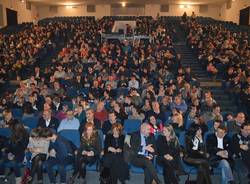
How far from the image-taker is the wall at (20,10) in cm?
2453

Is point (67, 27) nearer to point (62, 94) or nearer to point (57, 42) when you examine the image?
point (57, 42)

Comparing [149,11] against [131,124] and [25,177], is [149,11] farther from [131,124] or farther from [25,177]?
[25,177]

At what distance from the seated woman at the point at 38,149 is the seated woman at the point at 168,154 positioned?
1835 mm

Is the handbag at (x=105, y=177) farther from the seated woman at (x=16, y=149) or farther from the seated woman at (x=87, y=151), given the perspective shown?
the seated woman at (x=16, y=149)

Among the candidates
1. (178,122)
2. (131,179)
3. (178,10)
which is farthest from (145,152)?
(178,10)

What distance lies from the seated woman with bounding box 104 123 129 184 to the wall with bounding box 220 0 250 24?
20.9 metres

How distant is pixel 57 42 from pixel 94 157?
1398cm

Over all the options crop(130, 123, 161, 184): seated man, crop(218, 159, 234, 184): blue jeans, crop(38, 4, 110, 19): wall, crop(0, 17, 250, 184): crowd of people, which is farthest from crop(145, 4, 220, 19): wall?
crop(218, 159, 234, 184): blue jeans

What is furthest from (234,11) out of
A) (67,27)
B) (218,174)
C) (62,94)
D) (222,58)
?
(218,174)

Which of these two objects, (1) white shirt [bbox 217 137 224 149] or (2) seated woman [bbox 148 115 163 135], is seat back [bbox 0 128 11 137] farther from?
(1) white shirt [bbox 217 137 224 149]

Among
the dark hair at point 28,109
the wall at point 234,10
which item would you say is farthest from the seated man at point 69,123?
the wall at point 234,10

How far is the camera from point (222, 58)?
13.4m

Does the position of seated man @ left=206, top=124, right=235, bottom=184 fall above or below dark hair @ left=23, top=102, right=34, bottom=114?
below

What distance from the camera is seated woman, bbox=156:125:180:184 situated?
18.9ft
